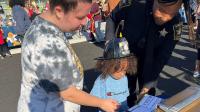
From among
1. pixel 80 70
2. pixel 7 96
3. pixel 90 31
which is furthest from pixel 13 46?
pixel 80 70

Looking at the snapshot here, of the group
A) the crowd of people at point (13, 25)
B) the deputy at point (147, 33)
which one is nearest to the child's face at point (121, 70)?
the deputy at point (147, 33)

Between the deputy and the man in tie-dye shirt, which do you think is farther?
the deputy

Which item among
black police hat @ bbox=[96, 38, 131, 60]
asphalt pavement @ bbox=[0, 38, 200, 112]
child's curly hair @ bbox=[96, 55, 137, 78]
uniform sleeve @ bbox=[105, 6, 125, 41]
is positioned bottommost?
asphalt pavement @ bbox=[0, 38, 200, 112]

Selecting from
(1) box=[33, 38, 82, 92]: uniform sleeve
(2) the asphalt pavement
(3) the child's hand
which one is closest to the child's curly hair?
(3) the child's hand

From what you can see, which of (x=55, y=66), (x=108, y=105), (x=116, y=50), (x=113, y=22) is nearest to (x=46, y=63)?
(x=55, y=66)

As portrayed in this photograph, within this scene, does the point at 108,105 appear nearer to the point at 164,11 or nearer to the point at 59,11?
the point at 59,11

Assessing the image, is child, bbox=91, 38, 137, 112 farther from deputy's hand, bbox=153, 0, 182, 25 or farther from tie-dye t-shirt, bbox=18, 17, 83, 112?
tie-dye t-shirt, bbox=18, 17, 83, 112

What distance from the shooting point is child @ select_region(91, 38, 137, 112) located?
2451 mm

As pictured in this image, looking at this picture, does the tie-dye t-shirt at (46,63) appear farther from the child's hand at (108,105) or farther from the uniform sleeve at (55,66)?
the child's hand at (108,105)

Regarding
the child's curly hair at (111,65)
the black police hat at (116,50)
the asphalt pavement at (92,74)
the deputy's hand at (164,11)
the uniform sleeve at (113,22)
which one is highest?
the deputy's hand at (164,11)

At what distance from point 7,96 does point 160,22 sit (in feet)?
10.8

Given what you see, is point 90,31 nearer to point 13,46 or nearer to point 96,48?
point 96,48

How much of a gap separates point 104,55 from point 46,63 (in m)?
0.91

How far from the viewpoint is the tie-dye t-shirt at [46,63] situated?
5.42ft
